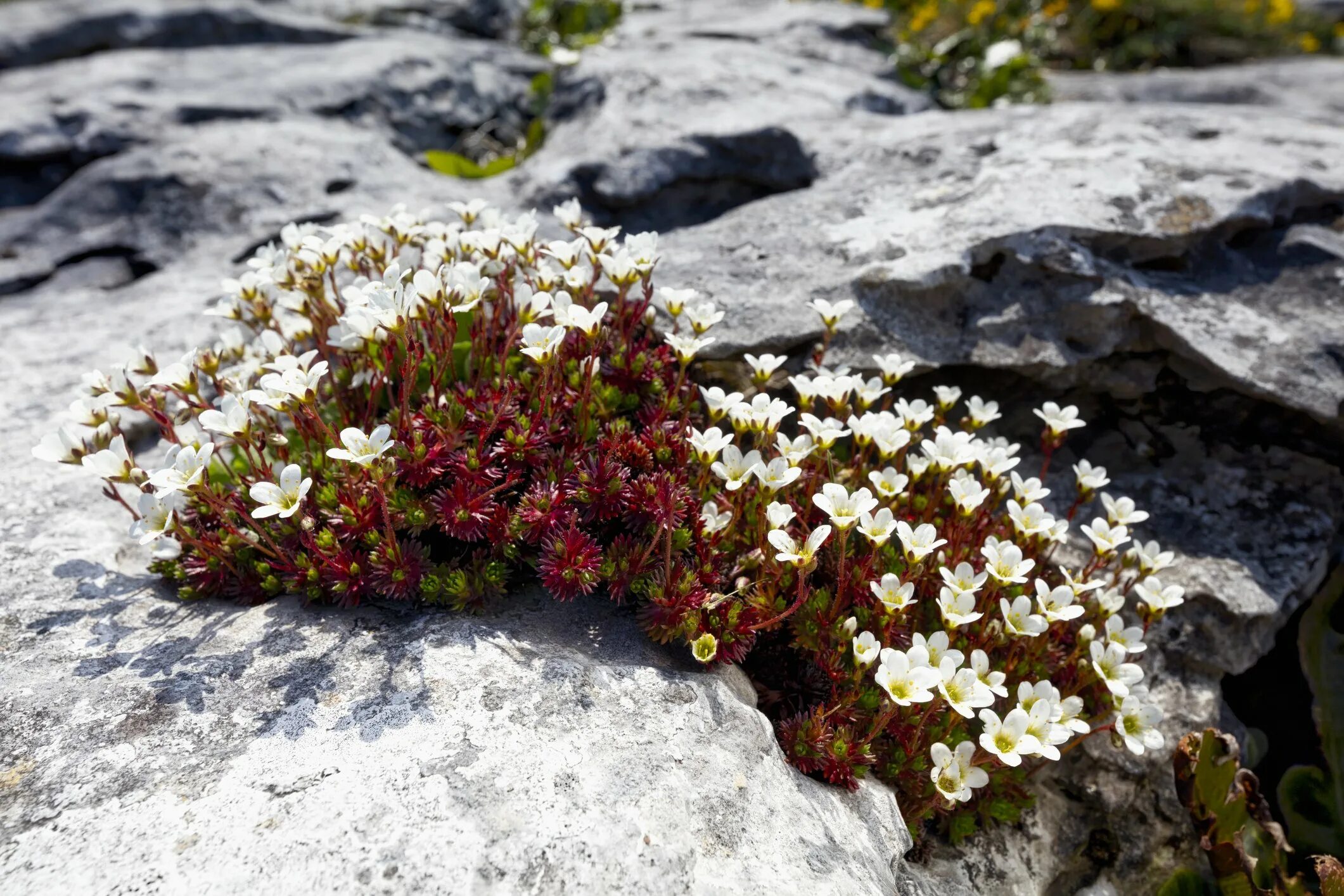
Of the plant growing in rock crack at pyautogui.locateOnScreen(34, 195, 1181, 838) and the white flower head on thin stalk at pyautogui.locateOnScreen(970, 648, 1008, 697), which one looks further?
the plant growing in rock crack at pyautogui.locateOnScreen(34, 195, 1181, 838)

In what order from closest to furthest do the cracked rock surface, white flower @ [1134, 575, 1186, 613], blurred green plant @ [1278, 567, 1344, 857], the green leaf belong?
the cracked rock surface, white flower @ [1134, 575, 1186, 613], blurred green plant @ [1278, 567, 1344, 857], the green leaf

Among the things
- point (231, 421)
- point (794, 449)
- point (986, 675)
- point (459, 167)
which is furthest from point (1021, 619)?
point (459, 167)

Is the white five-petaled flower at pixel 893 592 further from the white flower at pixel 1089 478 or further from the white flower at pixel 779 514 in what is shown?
the white flower at pixel 1089 478

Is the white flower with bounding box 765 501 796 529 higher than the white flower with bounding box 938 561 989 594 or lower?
higher

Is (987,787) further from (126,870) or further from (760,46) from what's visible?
(760,46)

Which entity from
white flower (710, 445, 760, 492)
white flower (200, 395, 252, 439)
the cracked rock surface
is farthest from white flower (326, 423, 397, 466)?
white flower (710, 445, 760, 492)

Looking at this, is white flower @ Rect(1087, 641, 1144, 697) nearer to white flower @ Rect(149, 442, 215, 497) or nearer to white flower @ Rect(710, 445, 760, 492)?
white flower @ Rect(710, 445, 760, 492)

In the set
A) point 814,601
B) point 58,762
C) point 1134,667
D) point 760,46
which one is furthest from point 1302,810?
point 760,46
